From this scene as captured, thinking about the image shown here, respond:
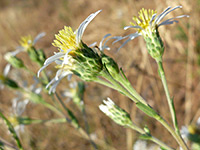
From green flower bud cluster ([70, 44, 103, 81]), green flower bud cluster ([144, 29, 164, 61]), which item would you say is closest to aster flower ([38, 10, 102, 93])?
green flower bud cluster ([70, 44, 103, 81])

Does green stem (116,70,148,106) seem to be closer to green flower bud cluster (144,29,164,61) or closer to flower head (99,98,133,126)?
flower head (99,98,133,126)

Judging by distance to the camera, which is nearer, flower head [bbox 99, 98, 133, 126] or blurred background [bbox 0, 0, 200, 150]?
flower head [bbox 99, 98, 133, 126]

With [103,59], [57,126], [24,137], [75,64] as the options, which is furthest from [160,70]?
[24,137]

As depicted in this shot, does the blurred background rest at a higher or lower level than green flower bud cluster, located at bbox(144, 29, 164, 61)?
lower

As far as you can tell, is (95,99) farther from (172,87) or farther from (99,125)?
(172,87)

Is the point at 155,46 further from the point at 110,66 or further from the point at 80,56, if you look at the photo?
the point at 80,56

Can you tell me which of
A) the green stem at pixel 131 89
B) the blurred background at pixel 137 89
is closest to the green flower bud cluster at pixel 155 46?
the green stem at pixel 131 89

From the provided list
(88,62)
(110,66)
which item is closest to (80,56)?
(88,62)

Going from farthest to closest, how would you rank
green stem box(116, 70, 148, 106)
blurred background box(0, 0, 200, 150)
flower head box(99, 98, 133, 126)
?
blurred background box(0, 0, 200, 150) < flower head box(99, 98, 133, 126) < green stem box(116, 70, 148, 106)
